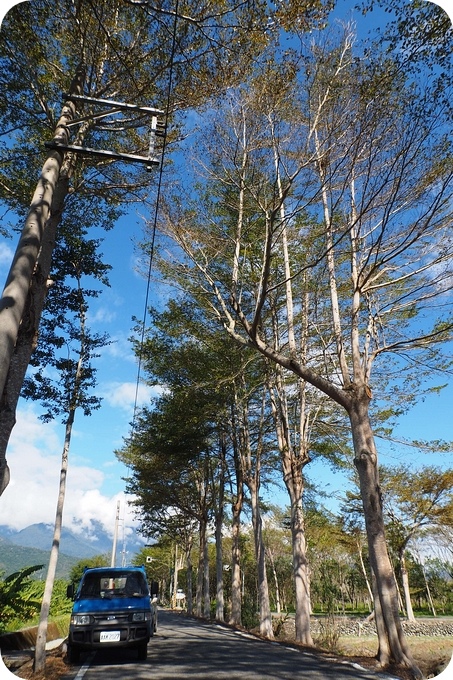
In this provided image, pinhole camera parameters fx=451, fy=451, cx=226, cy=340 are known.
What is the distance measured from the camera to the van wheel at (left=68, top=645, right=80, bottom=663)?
23.7 feet

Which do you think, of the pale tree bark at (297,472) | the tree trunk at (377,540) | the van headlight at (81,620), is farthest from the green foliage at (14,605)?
the pale tree bark at (297,472)

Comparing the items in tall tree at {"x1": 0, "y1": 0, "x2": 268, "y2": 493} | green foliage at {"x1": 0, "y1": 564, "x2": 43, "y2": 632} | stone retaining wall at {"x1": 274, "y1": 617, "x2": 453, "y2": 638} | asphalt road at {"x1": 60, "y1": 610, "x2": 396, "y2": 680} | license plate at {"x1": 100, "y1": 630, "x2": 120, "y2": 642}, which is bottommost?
stone retaining wall at {"x1": 274, "y1": 617, "x2": 453, "y2": 638}

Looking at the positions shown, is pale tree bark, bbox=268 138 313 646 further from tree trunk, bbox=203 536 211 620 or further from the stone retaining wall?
tree trunk, bbox=203 536 211 620

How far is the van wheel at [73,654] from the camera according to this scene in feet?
23.7

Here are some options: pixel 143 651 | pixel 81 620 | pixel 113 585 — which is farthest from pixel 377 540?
pixel 81 620

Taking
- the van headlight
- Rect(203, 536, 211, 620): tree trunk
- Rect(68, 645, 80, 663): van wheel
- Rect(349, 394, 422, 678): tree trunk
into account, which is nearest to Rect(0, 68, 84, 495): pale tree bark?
the van headlight

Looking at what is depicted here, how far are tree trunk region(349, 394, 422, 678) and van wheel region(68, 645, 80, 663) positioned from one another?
480 centimetres

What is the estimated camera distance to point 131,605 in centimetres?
762

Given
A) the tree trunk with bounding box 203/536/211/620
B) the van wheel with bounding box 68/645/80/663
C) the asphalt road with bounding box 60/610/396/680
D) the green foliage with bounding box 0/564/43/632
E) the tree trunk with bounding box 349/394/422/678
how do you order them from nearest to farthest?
the asphalt road with bounding box 60/610/396/680 < the tree trunk with bounding box 349/394/422/678 < the van wheel with bounding box 68/645/80/663 < the green foliage with bounding box 0/564/43/632 < the tree trunk with bounding box 203/536/211/620

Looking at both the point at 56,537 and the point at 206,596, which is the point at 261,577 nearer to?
the point at 206,596

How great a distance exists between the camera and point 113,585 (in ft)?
26.9

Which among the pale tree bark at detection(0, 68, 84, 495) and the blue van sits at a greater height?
the pale tree bark at detection(0, 68, 84, 495)

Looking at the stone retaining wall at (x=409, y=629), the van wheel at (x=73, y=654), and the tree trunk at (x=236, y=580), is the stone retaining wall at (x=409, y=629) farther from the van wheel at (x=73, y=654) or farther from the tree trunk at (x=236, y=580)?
the van wheel at (x=73, y=654)

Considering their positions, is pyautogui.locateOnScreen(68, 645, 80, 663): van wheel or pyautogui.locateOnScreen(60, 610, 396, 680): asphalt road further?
pyautogui.locateOnScreen(68, 645, 80, 663): van wheel
